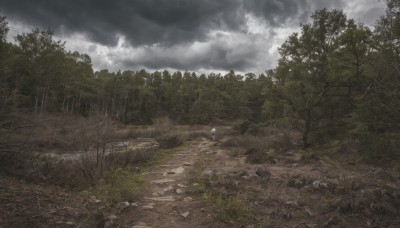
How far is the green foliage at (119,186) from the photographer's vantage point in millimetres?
6320

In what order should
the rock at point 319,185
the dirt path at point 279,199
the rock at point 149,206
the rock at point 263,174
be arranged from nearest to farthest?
the dirt path at point 279,199 → the rock at point 149,206 → the rock at point 319,185 → the rock at point 263,174

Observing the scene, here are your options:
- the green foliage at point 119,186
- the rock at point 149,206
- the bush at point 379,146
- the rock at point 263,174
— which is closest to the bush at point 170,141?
the green foliage at point 119,186

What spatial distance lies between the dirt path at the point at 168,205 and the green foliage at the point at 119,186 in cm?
29

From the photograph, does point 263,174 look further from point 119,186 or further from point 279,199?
point 119,186

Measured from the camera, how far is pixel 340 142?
532 inches

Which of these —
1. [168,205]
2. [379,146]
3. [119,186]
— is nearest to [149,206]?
[168,205]

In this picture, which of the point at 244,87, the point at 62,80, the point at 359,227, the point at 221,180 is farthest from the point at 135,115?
the point at 359,227

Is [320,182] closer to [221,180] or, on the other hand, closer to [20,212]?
[221,180]

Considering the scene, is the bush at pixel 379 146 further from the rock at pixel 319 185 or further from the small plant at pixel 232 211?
the small plant at pixel 232 211

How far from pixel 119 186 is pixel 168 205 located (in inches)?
66.8

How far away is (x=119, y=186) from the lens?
7.21 meters

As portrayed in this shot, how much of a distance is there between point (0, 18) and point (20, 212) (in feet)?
36.5

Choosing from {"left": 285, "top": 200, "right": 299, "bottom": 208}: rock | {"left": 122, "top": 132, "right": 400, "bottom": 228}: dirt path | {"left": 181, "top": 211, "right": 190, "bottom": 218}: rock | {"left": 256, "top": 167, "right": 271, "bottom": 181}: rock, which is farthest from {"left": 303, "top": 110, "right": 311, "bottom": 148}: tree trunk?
{"left": 181, "top": 211, "right": 190, "bottom": 218}: rock

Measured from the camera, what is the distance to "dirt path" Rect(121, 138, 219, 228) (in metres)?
5.31
